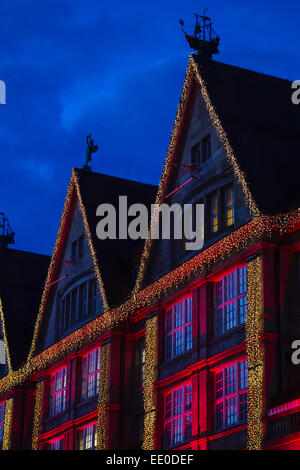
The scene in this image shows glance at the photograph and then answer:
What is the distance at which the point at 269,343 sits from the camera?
37.0 metres

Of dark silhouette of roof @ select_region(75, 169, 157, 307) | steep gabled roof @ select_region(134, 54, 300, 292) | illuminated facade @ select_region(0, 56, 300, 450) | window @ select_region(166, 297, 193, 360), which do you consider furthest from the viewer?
dark silhouette of roof @ select_region(75, 169, 157, 307)

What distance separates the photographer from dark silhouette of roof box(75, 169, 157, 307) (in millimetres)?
51406

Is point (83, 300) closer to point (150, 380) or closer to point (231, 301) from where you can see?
point (150, 380)

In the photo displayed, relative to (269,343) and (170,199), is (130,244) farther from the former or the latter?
(269,343)

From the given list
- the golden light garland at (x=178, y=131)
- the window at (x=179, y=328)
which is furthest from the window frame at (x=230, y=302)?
the golden light garland at (x=178, y=131)

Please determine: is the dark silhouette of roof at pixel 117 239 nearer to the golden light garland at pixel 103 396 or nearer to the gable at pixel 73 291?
the gable at pixel 73 291

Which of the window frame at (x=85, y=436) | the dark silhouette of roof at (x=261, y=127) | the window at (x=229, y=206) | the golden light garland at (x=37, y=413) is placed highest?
the dark silhouette of roof at (x=261, y=127)

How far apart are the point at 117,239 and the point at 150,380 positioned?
11614 millimetres

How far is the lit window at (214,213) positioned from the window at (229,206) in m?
0.66

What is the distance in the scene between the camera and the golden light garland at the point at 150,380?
43781mm

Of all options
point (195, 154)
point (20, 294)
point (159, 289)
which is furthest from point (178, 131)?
point (20, 294)

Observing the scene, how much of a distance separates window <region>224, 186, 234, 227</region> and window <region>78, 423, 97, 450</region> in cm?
1464

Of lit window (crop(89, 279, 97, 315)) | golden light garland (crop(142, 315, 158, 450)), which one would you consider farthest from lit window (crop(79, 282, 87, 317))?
golden light garland (crop(142, 315, 158, 450))

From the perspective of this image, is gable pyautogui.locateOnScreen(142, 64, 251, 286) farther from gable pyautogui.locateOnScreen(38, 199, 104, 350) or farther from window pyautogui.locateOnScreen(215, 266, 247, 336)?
→ gable pyautogui.locateOnScreen(38, 199, 104, 350)
